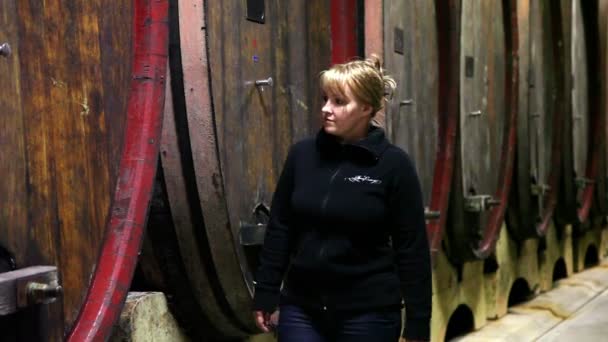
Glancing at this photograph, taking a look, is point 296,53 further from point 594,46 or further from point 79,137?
point 594,46

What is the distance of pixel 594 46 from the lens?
6930mm

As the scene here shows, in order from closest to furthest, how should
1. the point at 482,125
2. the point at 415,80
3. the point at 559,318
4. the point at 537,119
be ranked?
1. the point at 415,80
2. the point at 482,125
3. the point at 559,318
4. the point at 537,119

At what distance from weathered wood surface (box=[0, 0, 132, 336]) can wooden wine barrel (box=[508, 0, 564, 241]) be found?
3.64 meters

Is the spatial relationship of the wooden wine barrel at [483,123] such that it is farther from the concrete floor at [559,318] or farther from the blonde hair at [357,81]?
the blonde hair at [357,81]

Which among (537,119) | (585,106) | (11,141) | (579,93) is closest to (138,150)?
(11,141)

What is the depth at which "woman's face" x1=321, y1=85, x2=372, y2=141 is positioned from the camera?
193 cm

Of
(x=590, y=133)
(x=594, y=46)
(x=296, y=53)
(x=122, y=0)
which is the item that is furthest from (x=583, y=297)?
(x=122, y=0)

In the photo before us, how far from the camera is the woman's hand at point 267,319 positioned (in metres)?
2.02

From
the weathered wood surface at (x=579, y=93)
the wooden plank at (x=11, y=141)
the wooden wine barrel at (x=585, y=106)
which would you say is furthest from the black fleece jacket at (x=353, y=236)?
the weathered wood surface at (x=579, y=93)

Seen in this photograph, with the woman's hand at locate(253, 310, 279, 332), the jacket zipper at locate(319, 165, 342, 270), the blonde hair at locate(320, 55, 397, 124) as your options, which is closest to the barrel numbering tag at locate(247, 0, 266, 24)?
the blonde hair at locate(320, 55, 397, 124)

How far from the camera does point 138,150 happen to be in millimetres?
1692

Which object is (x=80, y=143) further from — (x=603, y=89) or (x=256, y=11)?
(x=603, y=89)

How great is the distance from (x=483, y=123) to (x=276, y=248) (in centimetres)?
269

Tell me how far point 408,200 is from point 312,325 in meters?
0.34
